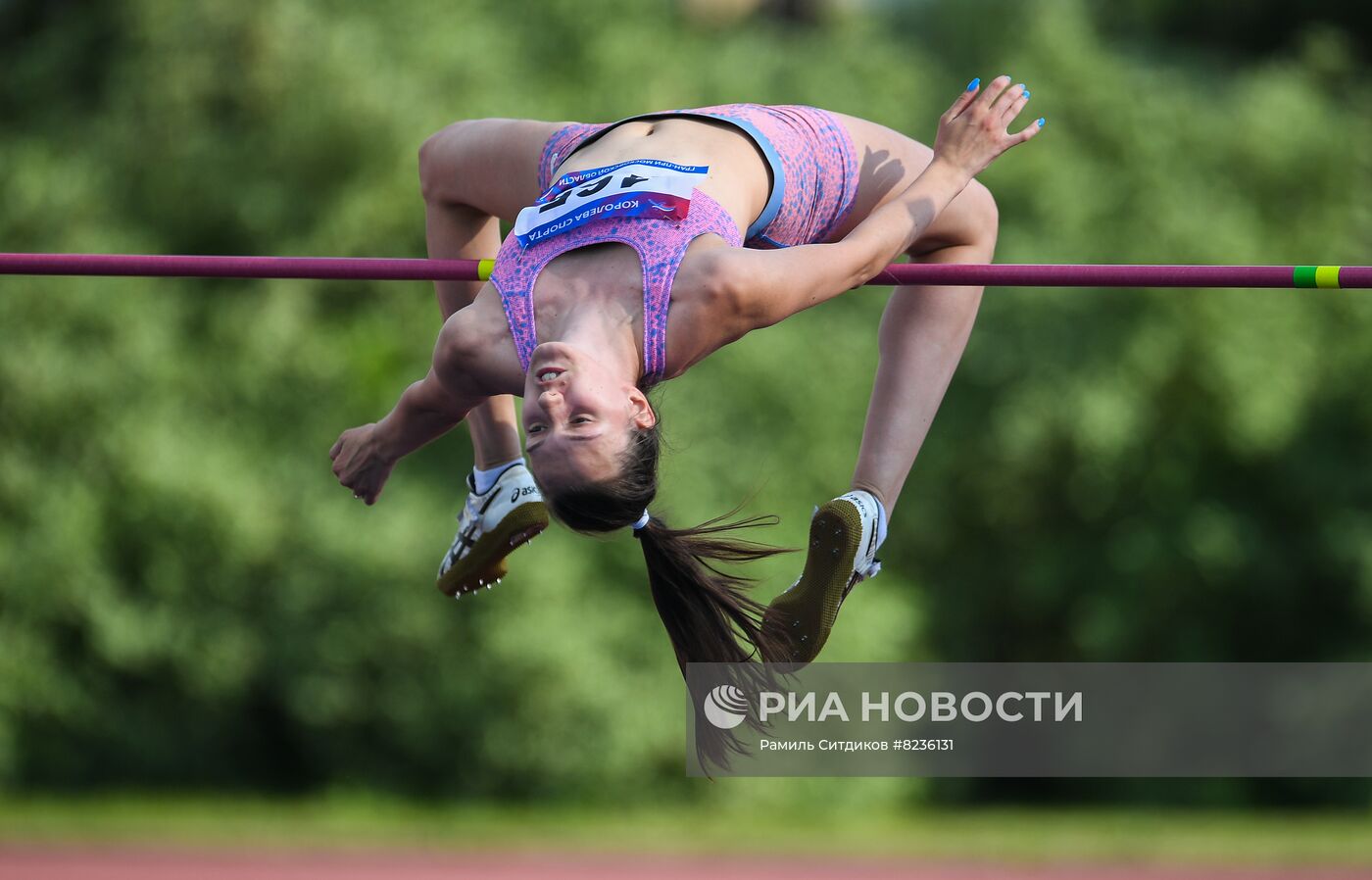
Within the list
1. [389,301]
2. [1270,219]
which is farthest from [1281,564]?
[389,301]

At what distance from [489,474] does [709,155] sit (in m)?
1.23

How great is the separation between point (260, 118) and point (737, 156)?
38.2 feet

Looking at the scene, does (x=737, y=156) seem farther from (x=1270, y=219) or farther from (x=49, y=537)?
(x=1270, y=219)

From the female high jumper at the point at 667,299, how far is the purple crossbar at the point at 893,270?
18cm

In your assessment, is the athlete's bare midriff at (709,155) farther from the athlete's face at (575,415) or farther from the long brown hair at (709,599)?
the long brown hair at (709,599)

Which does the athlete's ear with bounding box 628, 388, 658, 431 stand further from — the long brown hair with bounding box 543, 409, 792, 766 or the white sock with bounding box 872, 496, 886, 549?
the white sock with bounding box 872, 496, 886, 549

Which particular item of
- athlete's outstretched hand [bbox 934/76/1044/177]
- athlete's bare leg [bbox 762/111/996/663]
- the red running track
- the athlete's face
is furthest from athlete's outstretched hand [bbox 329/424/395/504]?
the red running track

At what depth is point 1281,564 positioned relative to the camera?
53.1 feet

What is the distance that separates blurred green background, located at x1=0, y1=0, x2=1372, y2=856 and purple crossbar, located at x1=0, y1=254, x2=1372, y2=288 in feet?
26.8

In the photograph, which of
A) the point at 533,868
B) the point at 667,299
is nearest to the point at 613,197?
the point at 667,299

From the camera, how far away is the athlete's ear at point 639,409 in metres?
3.79

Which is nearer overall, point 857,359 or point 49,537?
point 49,537

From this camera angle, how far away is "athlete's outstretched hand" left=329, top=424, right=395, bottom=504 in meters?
4.51

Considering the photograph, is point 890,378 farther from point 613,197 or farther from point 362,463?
point 362,463
